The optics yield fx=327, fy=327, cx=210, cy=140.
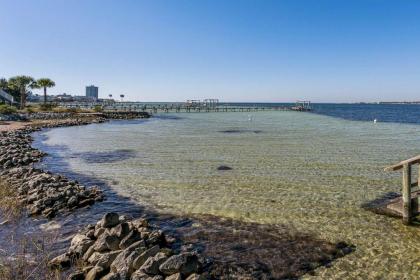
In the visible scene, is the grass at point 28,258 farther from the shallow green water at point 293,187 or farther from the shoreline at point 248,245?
the shallow green water at point 293,187

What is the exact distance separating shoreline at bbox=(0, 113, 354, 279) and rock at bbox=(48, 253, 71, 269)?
2536 millimetres

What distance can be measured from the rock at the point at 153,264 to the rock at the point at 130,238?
49.1 inches

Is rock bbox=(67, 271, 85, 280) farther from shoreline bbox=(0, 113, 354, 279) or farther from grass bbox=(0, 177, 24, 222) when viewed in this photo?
grass bbox=(0, 177, 24, 222)

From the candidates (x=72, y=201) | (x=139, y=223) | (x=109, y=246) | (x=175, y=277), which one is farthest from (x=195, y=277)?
(x=72, y=201)

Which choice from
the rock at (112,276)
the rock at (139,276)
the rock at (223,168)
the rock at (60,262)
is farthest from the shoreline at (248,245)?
the rock at (223,168)

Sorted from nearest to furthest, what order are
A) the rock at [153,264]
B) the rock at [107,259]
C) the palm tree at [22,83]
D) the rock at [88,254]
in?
the rock at [153,264] → the rock at [107,259] → the rock at [88,254] → the palm tree at [22,83]

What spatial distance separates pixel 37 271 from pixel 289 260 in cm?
571

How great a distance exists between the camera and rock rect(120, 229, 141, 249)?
7854 millimetres

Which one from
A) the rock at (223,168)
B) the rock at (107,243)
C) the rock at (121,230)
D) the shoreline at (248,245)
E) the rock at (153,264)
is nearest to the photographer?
the rock at (153,264)

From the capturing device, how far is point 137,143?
104 ft

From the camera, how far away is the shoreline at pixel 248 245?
24.5 feet

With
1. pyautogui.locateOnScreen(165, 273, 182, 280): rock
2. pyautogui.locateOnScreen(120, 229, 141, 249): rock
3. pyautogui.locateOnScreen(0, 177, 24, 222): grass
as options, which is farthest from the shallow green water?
pyautogui.locateOnScreen(0, 177, 24, 222): grass

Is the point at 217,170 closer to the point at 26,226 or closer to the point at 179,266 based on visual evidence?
the point at 26,226

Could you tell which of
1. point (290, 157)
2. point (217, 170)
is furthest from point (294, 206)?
point (290, 157)
